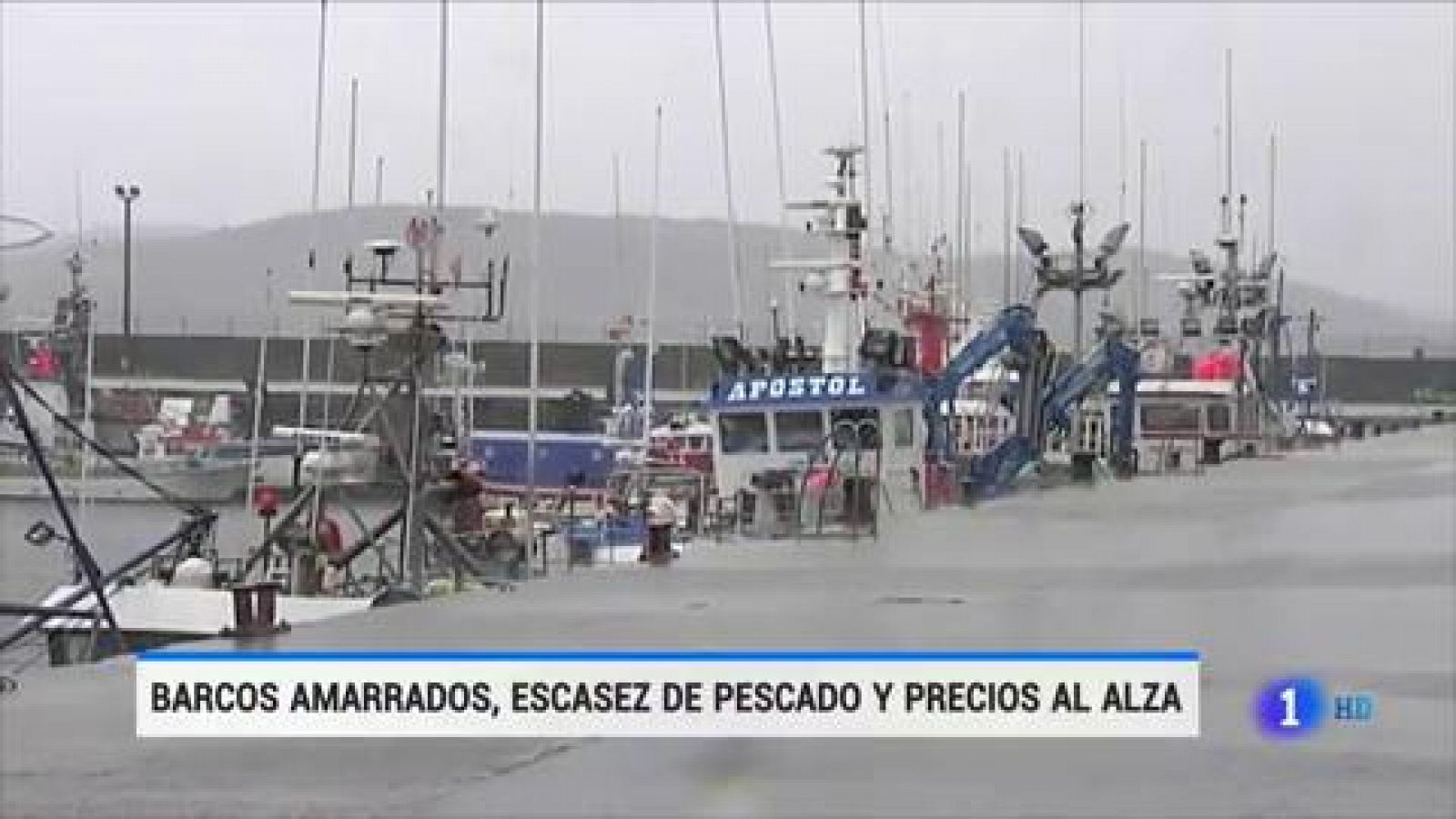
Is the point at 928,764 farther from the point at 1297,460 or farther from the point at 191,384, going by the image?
the point at 191,384

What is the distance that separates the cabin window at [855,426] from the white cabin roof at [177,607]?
9355 mm

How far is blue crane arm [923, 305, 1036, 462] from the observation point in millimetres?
28812

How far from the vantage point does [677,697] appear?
855 cm

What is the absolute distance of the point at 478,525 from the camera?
22.8 metres

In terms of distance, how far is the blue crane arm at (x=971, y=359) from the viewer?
28812 millimetres

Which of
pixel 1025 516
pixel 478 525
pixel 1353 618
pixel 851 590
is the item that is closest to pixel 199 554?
pixel 478 525

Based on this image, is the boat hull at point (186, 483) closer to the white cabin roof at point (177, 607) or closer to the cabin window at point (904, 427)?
the cabin window at point (904, 427)

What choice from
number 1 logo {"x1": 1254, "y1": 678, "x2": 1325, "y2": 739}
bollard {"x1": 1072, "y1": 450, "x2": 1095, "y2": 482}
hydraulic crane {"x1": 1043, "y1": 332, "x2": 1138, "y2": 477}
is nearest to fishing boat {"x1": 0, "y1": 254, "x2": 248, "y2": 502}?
hydraulic crane {"x1": 1043, "y1": 332, "x2": 1138, "y2": 477}

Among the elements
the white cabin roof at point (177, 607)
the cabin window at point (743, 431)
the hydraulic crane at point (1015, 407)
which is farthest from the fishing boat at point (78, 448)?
the white cabin roof at point (177, 607)

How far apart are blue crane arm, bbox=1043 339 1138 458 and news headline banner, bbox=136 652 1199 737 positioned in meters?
24.5

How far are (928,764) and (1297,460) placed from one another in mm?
32456

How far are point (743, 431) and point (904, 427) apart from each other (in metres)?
2.31

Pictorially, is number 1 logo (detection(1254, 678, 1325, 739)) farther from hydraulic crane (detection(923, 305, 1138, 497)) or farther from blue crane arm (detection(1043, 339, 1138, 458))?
blue crane arm (detection(1043, 339, 1138, 458))

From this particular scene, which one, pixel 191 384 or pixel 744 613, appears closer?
pixel 744 613
